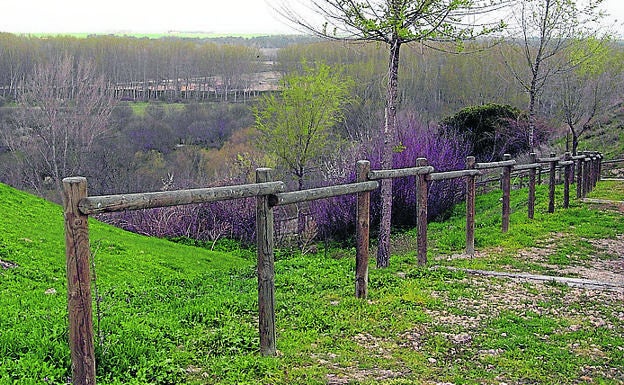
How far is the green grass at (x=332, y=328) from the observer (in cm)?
388

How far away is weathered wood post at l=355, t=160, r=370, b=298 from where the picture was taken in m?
5.79

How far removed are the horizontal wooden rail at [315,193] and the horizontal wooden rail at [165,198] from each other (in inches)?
2.9

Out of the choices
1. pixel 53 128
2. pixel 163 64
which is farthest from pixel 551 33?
pixel 163 64

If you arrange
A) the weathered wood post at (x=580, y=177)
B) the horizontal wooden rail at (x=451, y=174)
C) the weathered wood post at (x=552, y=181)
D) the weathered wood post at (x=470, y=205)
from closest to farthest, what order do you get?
the horizontal wooden rail at (x=451, y=174) → the weathered wood post at (x=470, y=205) → the weathered wood post at (x=552, y=181) → the weathered wood post at (x=580, y=177)

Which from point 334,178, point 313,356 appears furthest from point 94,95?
point 313,356

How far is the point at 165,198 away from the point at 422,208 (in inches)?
174

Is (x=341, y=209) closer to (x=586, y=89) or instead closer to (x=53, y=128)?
(x=586, y=89)

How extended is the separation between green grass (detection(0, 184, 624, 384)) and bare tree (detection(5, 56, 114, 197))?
35.4 meters

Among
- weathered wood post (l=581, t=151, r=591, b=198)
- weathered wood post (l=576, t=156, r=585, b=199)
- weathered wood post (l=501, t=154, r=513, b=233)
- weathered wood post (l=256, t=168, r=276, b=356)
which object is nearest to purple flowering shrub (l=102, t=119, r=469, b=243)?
weathered wood post (l=581, t=151, r=591, b=198)

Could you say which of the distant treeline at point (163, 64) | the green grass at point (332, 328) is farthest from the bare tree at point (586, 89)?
the distant treeline at point (163, 64)

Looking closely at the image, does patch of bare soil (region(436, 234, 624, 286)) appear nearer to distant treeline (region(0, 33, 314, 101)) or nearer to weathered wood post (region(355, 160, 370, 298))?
weathered wood post (region(355, 160, 370, 298))

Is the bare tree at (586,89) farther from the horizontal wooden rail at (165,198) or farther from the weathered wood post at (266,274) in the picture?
the horizontal wooden rail at (165,198)

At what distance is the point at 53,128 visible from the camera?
132 feet

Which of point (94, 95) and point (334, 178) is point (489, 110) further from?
point (94, 95)
